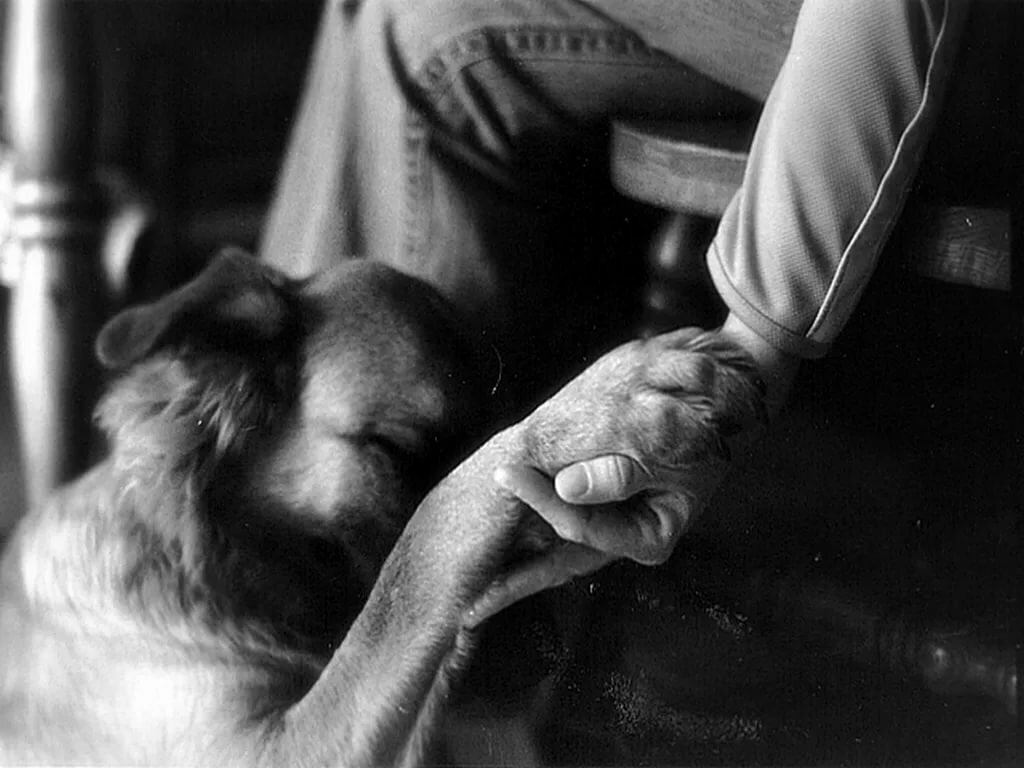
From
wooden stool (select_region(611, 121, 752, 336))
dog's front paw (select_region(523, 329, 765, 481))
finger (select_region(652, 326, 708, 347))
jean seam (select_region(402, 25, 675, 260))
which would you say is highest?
jean seam (select_region(402, 25, 675, 260))

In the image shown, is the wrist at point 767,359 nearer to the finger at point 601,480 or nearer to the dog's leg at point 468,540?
the dog's leg at point 468,540

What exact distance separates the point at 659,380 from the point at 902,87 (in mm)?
301

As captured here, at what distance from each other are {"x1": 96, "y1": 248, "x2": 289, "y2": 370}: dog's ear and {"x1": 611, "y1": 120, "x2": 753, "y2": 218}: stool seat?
11.6 inches

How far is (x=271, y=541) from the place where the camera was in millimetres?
937

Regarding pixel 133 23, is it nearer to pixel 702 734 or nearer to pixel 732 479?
pixel 732 479

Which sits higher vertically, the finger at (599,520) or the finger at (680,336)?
the finger at (680,336)

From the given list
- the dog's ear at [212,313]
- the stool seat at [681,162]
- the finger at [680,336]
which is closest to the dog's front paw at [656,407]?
the finger at [680,336]

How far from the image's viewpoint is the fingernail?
2.81 ft

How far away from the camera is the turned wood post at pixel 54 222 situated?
930 mm

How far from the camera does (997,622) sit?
3.32 ft

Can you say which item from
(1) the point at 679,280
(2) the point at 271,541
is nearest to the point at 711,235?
(1) the point at 679,280

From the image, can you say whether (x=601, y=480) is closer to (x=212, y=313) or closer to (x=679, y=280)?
(x=679, y=280)

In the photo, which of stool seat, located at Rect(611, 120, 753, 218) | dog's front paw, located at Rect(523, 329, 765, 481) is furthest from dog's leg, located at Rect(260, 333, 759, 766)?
stool seat, located at Rect(611, 120, 753, 218)

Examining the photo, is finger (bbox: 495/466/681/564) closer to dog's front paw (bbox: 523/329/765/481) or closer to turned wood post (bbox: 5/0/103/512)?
dog's front paw (bbox: 523/329/765/481)
